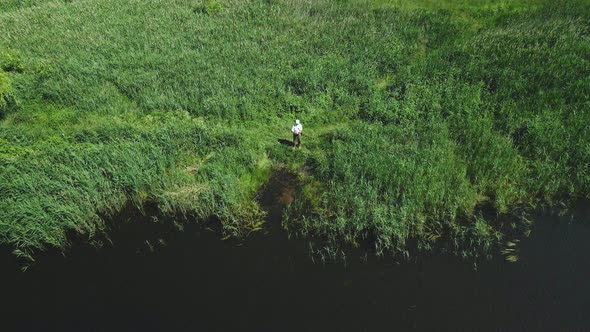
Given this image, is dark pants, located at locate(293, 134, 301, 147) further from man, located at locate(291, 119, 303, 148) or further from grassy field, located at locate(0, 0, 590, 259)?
grassy field, located at locate(0, 0, 590, 259)

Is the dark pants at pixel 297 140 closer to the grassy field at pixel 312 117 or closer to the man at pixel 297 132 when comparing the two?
the man at pixel 297 132

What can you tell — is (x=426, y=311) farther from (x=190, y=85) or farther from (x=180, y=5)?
(x=180, y=5)

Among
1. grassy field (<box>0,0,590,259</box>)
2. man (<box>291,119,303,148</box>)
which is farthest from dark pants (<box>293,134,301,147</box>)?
grassy field (<box>0,0,590,259</box>)

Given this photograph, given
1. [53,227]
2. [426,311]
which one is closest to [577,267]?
[426,311]

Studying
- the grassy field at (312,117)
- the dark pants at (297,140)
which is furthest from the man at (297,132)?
the grassy field at (312,117)

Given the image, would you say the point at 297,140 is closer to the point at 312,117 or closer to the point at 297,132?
the point at 297,132
